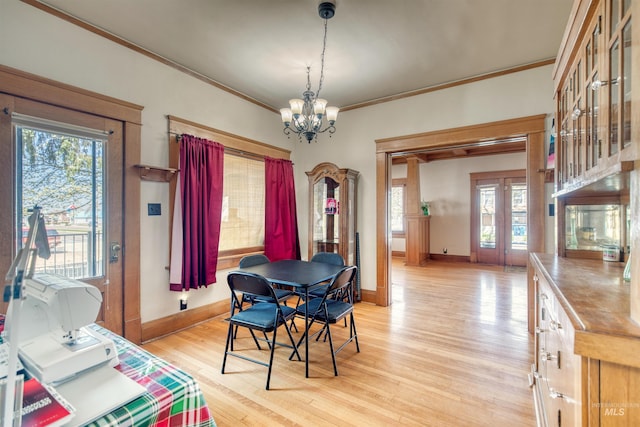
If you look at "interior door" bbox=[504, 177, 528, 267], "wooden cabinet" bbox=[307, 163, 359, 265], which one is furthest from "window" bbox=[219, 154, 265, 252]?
"interior door" bbox=[504, 177, 528, 267]

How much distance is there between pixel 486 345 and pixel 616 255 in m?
1.50

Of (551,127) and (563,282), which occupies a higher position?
(551,127)

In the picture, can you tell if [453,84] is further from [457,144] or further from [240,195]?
[240,195]

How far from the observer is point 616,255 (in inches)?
74.9

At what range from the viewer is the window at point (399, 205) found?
8.42m

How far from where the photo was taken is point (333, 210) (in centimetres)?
448

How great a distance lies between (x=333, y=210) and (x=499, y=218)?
16.5ft

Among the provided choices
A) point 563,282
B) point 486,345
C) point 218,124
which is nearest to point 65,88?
point 218,124

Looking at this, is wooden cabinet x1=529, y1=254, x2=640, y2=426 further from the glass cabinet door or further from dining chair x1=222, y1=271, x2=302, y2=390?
the glass cabinet door

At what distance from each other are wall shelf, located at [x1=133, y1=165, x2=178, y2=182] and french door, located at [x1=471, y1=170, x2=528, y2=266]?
704cm

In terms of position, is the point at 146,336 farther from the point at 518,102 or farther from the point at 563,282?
the point at 518,102

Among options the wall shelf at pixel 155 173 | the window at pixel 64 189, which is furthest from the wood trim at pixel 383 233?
the window at pixel 64 189

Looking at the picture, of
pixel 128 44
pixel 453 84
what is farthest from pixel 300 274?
pixel 453 84

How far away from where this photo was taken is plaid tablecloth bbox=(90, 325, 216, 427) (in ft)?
2.61
